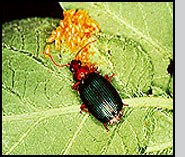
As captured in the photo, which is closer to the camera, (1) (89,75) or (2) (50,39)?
(2) (50,39)

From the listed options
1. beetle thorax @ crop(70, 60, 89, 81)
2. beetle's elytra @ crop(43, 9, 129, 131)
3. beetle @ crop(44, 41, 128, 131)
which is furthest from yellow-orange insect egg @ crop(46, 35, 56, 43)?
beetle thorax @ crop(70, 60, 89, 81)

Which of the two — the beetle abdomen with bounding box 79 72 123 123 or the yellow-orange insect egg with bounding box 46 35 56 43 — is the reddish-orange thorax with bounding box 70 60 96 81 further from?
the yellow-orange insect egg with bounding box 46 35 56 43

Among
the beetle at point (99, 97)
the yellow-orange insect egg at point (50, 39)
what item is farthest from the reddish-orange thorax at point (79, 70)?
the yellow-orange insect egg at point (50, 39)

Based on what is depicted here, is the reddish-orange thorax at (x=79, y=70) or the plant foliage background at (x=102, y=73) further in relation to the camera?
the reddish-orange thorax at (x=79, y=70)

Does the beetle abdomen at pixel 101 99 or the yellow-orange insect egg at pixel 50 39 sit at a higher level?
the yellow-orange insect egg at pixel 50 39

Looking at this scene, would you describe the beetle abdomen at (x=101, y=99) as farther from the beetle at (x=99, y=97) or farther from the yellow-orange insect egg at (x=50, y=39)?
the yellow-orange insect egg at (x=50, y=39)

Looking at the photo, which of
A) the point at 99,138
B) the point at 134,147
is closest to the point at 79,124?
the point at 99,138

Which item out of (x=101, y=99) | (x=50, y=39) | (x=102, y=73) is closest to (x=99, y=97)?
(x=101, y=99)

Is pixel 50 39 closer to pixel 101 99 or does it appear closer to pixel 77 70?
pixel 77 70
